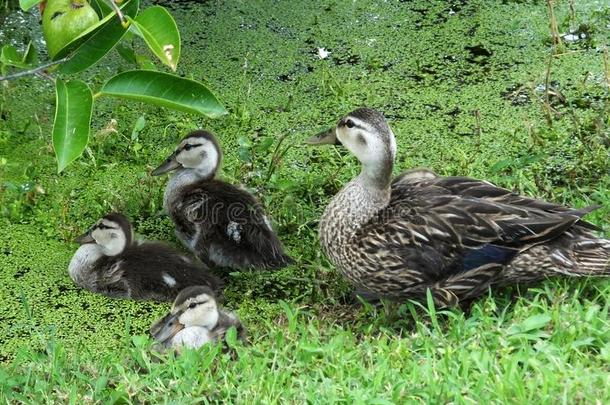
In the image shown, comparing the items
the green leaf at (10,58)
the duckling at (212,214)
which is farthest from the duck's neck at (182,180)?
the green leaf at (10,58)

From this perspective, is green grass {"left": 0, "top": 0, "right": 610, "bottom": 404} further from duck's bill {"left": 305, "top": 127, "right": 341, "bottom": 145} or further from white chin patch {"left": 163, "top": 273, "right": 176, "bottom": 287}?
duck's bill {"left": 305, "top": 127, "right": 341, "bottom": 145}

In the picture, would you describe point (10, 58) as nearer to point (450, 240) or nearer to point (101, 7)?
point (101, 7)

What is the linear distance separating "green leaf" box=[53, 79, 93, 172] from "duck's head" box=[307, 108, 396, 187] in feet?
5.72

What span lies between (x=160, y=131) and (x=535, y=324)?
2.93 metres

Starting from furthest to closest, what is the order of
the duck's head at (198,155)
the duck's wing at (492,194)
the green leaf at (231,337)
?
the duck's head at (198,155) < the duck's wing at (492,194) < the green leaf at (231,337)

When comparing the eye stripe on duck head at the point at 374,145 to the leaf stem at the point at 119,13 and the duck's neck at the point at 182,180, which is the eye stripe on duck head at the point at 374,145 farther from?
the leaf stem at the point at 119,13

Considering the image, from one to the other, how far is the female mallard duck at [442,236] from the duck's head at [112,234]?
3.27ft

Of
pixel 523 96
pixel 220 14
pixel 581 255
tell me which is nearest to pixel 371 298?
pixel 581 255

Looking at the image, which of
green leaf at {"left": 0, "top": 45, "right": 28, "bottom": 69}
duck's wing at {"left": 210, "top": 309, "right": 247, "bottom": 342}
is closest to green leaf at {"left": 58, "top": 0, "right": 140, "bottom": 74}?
green leaf at {"left": 0, "top": 45, "right": 28, "bottom": 69}

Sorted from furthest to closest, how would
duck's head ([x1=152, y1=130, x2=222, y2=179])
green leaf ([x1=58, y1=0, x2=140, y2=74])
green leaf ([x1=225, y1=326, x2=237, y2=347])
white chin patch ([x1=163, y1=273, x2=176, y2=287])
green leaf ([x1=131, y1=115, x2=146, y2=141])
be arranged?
1. green leaf ([x1=131, y1=115, x2=146, y2=141])
2. duck's head ([x1=152, y1=130, x2=222, y2=179])
3. white chin patch ([x1=163, y1=273, x2=176, y2=287])
4. green leaf ([x1=225, y1=326, x2=237, y2=347])
5. green leaf ([x1=58, y1=0, x2=140, y2=74])

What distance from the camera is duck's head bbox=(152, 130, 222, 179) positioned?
18.7 ft

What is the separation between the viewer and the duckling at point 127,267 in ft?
17.1

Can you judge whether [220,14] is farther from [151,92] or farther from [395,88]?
[151,92]

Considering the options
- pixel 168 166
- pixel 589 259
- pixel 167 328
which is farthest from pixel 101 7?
pixel 589 259
